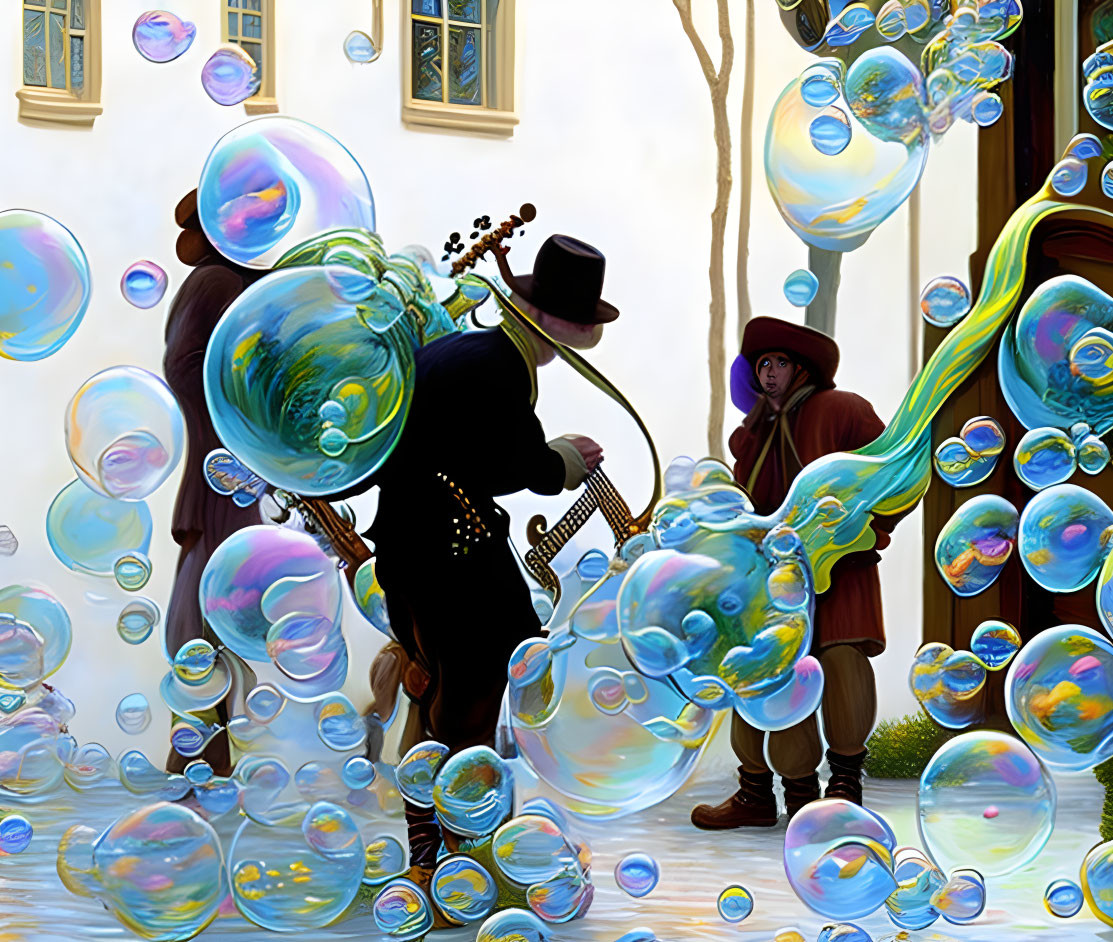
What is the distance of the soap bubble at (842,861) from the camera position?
6.54 feet

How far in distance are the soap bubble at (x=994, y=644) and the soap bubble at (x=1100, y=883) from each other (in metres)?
0.37

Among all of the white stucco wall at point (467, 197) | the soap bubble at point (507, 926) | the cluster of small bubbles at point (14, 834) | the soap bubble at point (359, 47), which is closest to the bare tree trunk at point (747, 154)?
the white stucco wall at point (467, 197)

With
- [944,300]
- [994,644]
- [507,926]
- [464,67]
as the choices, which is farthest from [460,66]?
[507,926]

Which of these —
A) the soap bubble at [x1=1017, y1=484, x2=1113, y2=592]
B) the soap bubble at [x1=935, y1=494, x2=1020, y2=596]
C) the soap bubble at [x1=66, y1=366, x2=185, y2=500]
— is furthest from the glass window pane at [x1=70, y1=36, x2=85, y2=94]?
the soap bubble at [x1=1017, y1=484, x2=1113, y2=592]

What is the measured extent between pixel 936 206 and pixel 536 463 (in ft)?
3.08

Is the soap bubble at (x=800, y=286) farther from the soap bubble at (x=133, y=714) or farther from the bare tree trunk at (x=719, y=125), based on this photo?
the soap bubble at (x=133, y=714)

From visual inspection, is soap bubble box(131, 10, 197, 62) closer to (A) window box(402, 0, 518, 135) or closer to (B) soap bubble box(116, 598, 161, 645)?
(A) window box(402, 0, 518, 135)

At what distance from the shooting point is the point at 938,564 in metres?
2.11

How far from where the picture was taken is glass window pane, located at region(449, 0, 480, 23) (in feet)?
7.27

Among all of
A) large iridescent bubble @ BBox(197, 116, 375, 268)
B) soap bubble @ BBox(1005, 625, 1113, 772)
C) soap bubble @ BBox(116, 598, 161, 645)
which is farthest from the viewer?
soap bubble @ BBox(116, 598, 161, 645)

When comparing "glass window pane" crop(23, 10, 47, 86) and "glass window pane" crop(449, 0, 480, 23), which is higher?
"glass window pane" crop(449, 0, 480, 23)

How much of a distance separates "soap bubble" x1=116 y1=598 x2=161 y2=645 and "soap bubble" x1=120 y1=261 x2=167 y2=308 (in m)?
0.53

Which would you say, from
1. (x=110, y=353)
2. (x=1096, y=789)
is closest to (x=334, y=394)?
(x=110, y=353)

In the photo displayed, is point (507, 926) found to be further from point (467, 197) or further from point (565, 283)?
point (467, 197)
